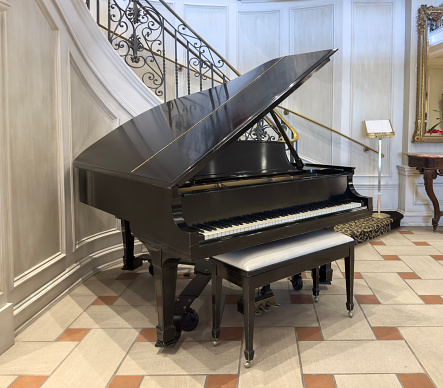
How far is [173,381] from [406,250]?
326cm

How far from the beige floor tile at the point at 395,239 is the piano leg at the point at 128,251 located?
109 inches

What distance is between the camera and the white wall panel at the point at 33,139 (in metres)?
2.73

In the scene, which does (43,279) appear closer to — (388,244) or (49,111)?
(49,111)

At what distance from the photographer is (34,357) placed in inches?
96.7

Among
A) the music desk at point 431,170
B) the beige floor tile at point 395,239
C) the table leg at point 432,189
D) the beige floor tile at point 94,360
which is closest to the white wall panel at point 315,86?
the music desk at point 431,170

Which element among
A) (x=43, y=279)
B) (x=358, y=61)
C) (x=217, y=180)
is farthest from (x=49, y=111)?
(x=358, y=61)

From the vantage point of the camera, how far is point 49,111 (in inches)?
125

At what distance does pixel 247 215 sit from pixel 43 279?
157cm

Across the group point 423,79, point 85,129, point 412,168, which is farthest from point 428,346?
point 423,79

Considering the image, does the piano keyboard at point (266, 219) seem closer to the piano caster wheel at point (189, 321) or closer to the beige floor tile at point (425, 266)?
the piano caster wheel at point (189, 321)

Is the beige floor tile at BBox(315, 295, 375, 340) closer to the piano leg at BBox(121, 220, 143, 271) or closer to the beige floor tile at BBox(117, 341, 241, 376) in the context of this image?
the beige floor tile at BBox(117, 341, 241, 376)

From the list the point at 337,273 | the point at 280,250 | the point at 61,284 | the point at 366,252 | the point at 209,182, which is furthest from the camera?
the point at 366,252

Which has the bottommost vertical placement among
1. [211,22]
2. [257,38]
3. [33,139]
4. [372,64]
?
[33,139]

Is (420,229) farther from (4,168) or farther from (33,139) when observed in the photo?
(4,168)
